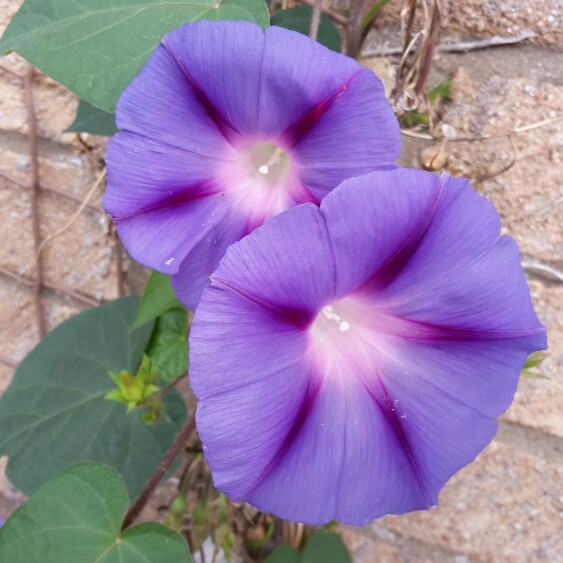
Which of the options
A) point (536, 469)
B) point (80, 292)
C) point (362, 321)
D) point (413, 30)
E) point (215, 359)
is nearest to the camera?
point (215, 359)

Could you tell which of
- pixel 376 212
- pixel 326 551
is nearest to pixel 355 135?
pixel 376 212

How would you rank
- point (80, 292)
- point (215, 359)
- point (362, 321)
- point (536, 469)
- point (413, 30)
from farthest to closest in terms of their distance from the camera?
point (80, 292) < point (536, 469) < point (413, 30) < point (362, 321) < point (215, 359)

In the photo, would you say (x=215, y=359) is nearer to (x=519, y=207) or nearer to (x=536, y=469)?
(x=519, y=207)

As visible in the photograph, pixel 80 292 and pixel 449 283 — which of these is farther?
pixel 80 292

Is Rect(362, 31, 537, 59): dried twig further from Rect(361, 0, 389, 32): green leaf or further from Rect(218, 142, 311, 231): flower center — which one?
Rect(218, 142, 311, 231): flower center

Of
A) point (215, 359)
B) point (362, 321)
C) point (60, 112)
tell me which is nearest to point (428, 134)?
point (362, 321)

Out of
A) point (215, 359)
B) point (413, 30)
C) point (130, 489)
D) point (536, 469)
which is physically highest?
point (413, 30)
